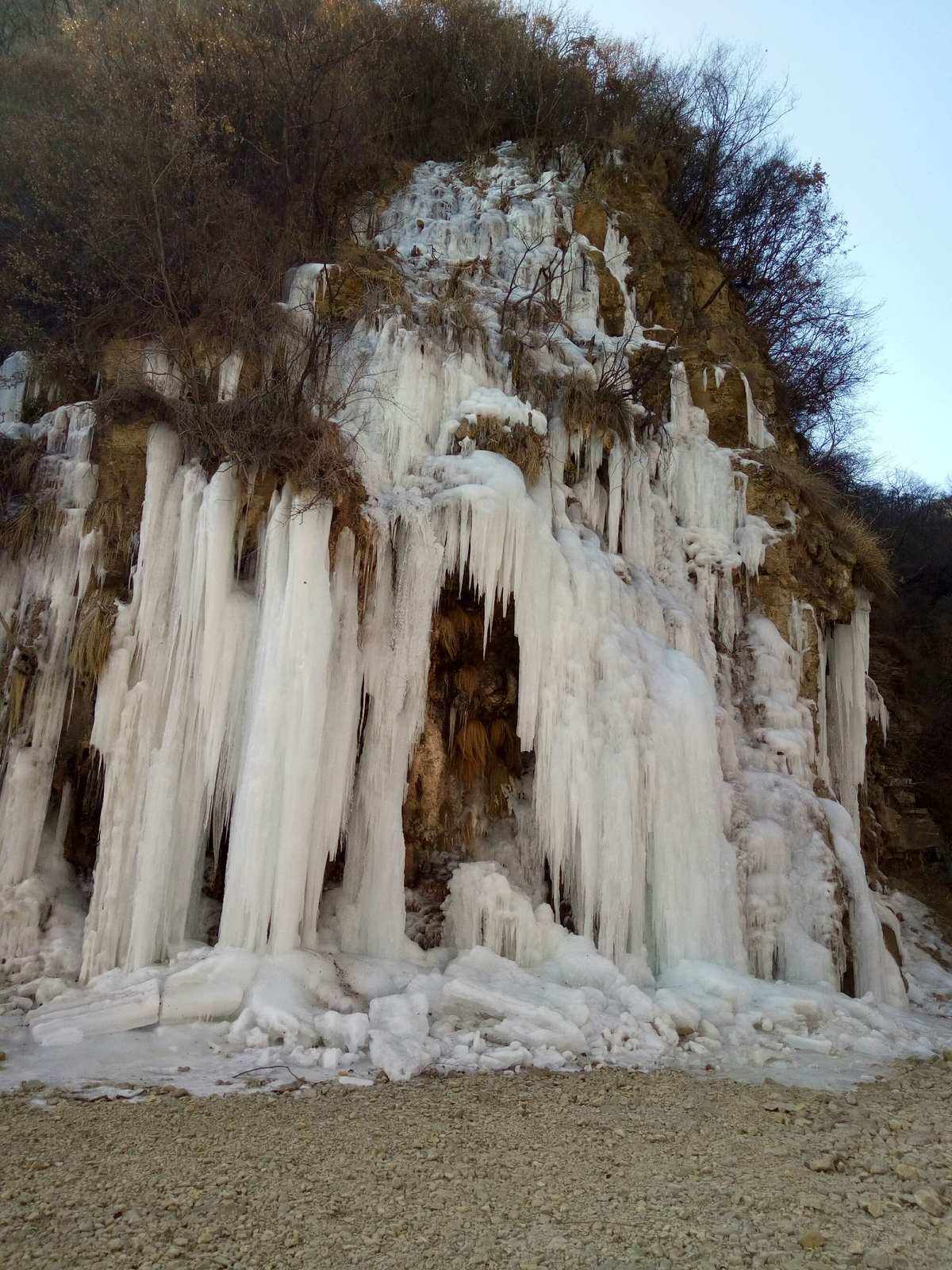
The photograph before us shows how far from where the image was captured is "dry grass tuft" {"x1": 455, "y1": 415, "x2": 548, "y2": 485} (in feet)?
30.0

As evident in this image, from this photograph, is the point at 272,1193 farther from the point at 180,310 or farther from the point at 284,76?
the point at 284,76

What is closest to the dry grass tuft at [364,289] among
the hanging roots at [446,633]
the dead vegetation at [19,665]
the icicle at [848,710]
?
the hanging roots at [446,633]

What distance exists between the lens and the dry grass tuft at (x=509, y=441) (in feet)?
30.0

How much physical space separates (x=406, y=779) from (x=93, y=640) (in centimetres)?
314

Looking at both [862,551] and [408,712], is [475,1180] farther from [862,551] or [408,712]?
[862,551]

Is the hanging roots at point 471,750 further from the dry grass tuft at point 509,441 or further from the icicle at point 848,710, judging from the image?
the icicle at point 848,710

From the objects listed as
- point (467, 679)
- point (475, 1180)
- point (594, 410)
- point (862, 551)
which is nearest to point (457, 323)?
point (594, 410)

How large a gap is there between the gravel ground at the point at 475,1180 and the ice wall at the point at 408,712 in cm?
234

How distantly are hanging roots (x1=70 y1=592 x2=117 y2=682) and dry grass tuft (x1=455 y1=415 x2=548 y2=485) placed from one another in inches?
159

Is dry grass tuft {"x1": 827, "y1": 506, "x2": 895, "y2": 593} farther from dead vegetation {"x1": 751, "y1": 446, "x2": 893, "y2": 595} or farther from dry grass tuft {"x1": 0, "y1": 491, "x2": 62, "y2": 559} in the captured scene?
dry grass tuft {"x1": 0, "y1": 491, "x2": 62, "y2": 559}

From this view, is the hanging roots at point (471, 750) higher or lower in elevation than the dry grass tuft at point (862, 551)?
lower

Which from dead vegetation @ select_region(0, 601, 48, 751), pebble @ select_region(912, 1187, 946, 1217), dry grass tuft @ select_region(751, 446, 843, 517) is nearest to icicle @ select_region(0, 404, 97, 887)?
dead vegetation @ select_region(0, 601, 48, 751)

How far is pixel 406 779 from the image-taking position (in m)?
8.05

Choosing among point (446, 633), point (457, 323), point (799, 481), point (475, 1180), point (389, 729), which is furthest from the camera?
point (799, 481)
